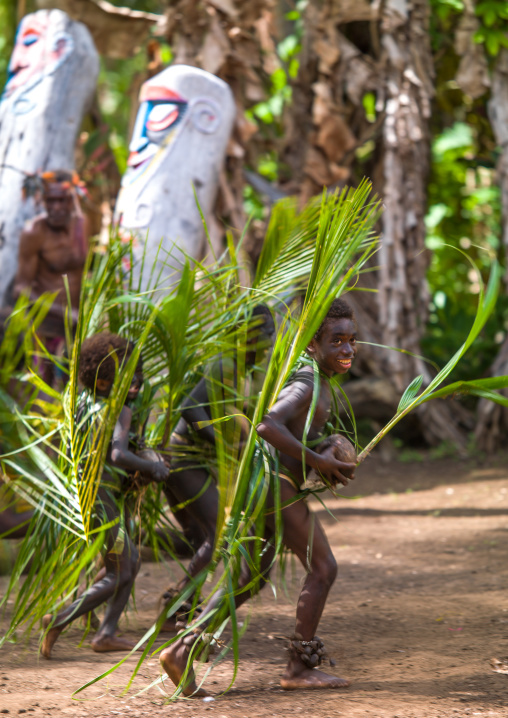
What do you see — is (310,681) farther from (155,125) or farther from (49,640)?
(155,125)

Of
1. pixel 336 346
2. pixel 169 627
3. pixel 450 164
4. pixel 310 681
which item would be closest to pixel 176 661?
pixel 310 681

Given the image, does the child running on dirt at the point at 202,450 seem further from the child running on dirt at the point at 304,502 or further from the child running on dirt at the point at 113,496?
the child running on dirt at the point at 304,502

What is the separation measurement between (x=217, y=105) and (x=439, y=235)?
190 inches

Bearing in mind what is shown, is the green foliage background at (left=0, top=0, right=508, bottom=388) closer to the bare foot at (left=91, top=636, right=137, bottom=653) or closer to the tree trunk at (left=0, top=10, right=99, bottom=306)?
the tree trunk at (left=0, top=10, right=99, bottom=306)

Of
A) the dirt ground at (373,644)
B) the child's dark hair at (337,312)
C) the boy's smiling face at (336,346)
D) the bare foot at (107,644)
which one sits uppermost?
the child's dark hair at (337,312)

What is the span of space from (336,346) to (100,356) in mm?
912

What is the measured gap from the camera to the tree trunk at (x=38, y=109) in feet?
20.0

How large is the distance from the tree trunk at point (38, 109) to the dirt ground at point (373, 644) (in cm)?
313

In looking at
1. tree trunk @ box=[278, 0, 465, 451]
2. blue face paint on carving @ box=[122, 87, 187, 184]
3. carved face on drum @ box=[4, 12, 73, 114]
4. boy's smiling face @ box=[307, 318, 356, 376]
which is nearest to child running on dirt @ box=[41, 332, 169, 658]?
boy's smiling face @ box=[307, 318, 356, 376]

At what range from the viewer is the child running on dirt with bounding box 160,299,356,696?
239cm

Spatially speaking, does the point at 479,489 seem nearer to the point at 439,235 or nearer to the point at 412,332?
the point at 412,332

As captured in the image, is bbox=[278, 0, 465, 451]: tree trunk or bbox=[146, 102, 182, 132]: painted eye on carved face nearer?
bbox=[146, 102, 182, 132]: painted eye on carved face

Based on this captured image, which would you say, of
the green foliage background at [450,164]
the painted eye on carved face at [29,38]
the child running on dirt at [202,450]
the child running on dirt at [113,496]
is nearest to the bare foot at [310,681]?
the child running on dirt at [202,450]

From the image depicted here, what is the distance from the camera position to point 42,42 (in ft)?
21.1
